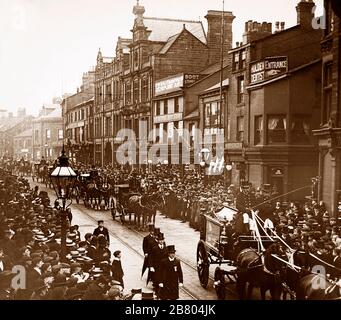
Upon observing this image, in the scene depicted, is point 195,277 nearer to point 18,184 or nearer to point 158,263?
point 158,263

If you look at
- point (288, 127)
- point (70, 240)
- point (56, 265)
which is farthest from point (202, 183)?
point (56, 265)

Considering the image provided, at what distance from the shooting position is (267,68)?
46.2ft

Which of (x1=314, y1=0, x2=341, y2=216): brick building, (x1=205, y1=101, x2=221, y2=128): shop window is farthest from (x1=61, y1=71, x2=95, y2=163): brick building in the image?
(x1=205, y1=101, x2=221, y2=128): shop window

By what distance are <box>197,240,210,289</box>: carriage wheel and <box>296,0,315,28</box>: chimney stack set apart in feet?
13.7

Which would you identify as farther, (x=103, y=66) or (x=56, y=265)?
(x=103, y=66)

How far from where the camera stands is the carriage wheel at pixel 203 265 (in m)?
8.79

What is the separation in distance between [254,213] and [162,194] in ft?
17.0

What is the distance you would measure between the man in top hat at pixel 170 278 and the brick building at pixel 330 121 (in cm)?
310

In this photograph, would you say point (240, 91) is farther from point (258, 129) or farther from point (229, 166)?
point (229, 166)

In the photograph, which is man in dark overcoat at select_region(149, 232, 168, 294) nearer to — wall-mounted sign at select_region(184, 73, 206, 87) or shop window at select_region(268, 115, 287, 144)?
shop window at select_region(268, 115, 287, 144)

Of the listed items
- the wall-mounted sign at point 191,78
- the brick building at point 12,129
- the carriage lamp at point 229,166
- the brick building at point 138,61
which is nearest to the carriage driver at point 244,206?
the carriage lamp at point 229,166

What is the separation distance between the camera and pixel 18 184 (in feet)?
35.2

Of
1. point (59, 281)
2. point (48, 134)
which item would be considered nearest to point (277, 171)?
point (48, 134)
